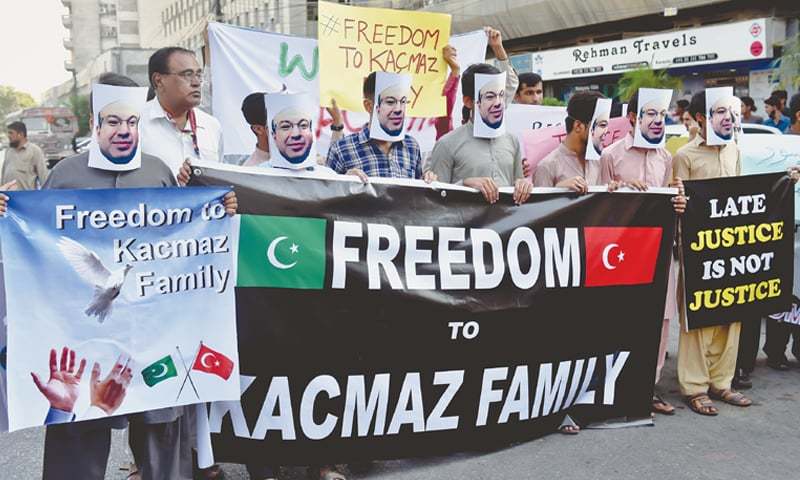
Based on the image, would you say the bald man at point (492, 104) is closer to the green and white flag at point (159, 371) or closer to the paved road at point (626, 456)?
the paved road at point (626, 456)

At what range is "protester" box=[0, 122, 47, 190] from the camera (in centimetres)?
1019

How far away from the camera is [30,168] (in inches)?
405

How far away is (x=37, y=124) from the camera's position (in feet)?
137

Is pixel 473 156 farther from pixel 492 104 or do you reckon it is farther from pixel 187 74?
pixel 187 74

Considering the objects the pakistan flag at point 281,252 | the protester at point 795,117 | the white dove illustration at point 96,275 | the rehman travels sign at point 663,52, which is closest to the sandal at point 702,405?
the protester at point 795,117

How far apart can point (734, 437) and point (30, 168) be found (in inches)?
365

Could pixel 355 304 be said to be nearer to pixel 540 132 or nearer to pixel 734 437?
pixel 734 437

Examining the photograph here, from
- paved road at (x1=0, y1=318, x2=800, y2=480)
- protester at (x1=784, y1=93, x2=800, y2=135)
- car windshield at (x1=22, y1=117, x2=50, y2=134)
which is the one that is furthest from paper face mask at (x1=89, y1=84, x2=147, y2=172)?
car windshield at (x1=22, y1=117, x2=50, y2=134)

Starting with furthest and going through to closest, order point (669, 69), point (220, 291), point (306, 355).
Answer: point (669, 69) < point (306, 355) < point (220, 291)

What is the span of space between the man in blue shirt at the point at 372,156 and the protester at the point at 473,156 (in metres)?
0.31

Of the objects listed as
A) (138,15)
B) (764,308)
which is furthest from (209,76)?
(138,15)

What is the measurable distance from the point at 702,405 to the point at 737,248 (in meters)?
1.03

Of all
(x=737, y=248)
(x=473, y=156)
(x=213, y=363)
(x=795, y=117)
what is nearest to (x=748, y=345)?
(x=737, y=248)

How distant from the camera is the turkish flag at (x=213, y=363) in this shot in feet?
10.8
